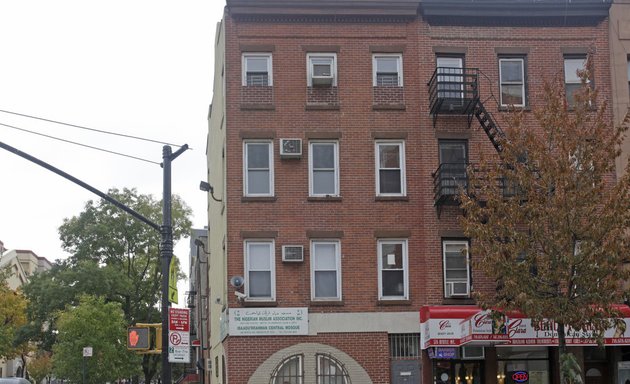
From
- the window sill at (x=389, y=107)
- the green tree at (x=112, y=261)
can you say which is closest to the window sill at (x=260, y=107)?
the window sill at (x=389, y=107)

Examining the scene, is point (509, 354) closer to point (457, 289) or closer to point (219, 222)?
point (457, 289)

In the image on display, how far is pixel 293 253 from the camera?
24.6 metres

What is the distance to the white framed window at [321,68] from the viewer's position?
25.6 m

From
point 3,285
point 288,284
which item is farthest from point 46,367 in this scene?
point 288,284

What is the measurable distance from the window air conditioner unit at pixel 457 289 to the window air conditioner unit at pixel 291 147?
546cm

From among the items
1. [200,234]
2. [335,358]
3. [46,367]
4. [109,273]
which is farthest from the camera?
[46,367]

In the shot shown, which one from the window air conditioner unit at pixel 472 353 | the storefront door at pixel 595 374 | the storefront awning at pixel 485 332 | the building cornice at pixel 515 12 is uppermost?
the building cornice at pixel 515 12

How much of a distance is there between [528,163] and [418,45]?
661 cm

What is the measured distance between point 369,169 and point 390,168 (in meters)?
0.63

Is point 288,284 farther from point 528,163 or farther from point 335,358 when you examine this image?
point 528,163

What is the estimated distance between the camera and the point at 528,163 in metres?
20.7

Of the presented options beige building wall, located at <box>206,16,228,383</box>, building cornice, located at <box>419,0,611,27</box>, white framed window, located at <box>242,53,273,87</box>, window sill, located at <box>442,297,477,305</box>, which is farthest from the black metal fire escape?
beige building wall, located at <box>206,16,228,383</box>

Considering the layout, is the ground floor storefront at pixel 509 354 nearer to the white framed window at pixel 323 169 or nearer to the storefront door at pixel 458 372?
the storefront door at pixel 458 372

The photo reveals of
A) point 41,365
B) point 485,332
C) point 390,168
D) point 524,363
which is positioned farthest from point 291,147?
point 41,365
